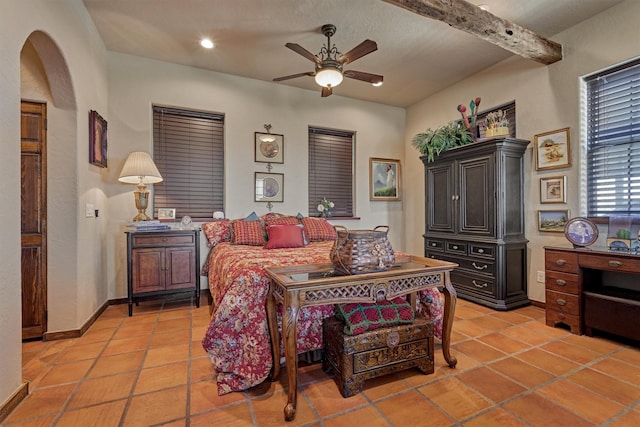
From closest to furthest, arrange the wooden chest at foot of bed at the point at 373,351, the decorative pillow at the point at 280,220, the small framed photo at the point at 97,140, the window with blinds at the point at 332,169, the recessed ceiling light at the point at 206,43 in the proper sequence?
the wooden chest at foot of bed at the point at 373,351, the small framed photo at the point at 97,140, the recessed ceiling light at the point at 206,43, the decorative pillow at the point at 280,220, the window with blinds at the point at 332,169

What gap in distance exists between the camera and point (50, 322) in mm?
2510

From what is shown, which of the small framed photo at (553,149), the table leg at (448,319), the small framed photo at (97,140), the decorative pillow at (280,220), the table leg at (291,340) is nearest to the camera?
the table leg at (291,340)

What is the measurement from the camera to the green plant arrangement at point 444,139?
3732 millimetres

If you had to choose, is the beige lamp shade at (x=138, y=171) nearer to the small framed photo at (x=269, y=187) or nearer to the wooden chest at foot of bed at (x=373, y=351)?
the small framed photo at (x=269, y=187)

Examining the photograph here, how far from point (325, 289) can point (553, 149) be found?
124 inches

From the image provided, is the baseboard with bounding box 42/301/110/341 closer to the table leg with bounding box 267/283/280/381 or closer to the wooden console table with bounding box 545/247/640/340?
the table leg with bounding box 267/283/280/381

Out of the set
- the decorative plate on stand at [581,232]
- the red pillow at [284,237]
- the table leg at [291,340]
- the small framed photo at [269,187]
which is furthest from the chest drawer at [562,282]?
the small framed photo at [269,187]

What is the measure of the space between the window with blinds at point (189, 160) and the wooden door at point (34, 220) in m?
1.24

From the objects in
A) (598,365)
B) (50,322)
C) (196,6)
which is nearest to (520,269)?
(598,365)

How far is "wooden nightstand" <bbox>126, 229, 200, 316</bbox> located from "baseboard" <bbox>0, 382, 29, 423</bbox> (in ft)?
4.45

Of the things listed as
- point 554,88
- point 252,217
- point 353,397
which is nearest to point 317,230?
point 252,217

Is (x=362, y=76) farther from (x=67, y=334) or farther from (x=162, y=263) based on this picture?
(x=67, y=334)

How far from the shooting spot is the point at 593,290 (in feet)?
8.54

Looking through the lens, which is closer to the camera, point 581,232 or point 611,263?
point 611,263
